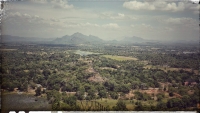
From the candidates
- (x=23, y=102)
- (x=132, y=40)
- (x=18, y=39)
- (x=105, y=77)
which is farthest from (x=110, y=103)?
(x=18, y=39)

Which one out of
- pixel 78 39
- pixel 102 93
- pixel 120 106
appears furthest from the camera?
pixel 78 39

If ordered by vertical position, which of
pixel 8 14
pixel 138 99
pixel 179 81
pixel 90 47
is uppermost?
pixel 8 14

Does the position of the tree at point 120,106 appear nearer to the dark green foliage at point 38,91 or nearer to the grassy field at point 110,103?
the grassy field at point 110,103

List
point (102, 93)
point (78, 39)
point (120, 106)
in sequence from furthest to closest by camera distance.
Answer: point (78, 39) → point (102, 93) → point (120, 106)

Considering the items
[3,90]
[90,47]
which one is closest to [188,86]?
[90,47]

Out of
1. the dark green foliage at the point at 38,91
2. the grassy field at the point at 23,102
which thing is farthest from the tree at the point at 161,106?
the dark green foliage at the point at 38,91

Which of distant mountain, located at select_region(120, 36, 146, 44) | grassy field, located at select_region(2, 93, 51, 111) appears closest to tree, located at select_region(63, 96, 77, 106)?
grassy field, located at select_region(2, 93, 51, 111)

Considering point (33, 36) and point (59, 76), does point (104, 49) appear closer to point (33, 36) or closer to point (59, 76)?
point (59, 76)

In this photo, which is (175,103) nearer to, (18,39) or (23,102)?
(23,102)
